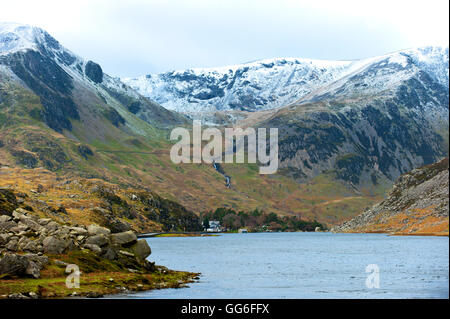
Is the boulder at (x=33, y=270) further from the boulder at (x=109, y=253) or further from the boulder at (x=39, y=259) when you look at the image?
the boulder at (x=109, y=253)

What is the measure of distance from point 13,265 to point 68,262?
500 inches

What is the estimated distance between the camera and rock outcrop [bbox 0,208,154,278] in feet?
272

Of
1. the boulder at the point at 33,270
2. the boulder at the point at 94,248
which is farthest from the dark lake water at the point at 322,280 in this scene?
the boulder at the point at 94,248

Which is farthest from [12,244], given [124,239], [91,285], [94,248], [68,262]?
[124,239]

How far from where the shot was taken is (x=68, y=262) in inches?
3575

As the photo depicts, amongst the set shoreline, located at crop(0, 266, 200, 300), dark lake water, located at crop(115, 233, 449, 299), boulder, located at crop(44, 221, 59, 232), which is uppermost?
boulder, located at crop(44, 221, 59, 232)

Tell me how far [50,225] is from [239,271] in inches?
2020

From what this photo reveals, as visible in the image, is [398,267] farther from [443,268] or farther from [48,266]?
[48,266]

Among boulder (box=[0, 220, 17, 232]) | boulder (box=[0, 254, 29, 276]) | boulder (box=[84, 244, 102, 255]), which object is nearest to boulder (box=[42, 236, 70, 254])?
boulder (box=[84, 244, 102, 255])

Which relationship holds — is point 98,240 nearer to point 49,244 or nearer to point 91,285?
point 49,244

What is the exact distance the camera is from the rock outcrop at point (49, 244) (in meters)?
83.1

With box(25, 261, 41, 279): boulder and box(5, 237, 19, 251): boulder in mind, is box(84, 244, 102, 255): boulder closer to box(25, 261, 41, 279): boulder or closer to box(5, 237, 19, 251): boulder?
box(5, 237, 19, 251): boulder
